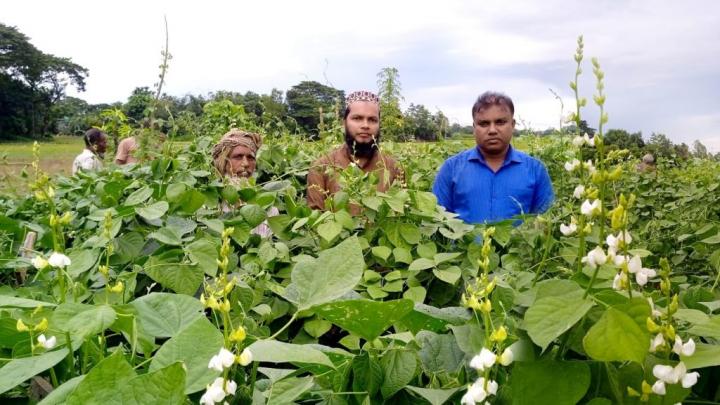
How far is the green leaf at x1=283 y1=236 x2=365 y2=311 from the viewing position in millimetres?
804

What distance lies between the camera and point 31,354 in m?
0.82

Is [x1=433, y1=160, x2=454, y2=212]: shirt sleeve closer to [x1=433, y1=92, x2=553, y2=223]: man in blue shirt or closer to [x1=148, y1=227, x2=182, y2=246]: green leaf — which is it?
[x1=433, y1=92, x2=553, y2=223]: man in blue shirt

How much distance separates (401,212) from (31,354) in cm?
99

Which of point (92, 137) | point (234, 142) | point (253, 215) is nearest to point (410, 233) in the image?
point (253, 215)

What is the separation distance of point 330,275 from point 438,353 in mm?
168

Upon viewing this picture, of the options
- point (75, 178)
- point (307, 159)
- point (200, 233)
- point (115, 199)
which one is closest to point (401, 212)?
point (200, 233)

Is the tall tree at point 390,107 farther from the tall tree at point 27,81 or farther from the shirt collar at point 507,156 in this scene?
the tall tree at point 27,81

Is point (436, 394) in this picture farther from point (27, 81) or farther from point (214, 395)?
point (27, 81)

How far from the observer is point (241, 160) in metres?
2.82

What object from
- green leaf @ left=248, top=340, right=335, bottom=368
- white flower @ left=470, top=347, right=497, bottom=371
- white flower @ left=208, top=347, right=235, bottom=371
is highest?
white flower @ left=208, top=347, right=235, bottom=371

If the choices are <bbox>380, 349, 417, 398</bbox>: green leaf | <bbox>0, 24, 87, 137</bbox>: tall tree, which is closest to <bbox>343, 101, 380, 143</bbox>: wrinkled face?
<bbox>380, 349, 417, 398</bbox>: green leaf

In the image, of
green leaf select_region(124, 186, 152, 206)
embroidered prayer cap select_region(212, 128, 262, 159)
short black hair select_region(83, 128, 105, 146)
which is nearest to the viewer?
green leaf select_region(124, 186, 152, 206)

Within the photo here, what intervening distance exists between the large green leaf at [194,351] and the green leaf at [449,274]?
2.59 ft

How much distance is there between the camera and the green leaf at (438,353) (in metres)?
0.81
